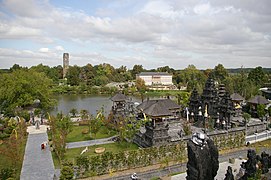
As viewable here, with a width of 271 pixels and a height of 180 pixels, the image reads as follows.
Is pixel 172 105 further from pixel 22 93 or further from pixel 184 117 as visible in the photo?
pixel 22 93

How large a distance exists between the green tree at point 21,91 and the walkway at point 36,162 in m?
10.6

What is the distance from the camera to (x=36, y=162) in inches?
612

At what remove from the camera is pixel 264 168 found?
1242 centimetres

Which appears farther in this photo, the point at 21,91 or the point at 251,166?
the point at 21,91

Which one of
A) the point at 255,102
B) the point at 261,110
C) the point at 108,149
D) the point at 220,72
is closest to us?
the point at 108,149

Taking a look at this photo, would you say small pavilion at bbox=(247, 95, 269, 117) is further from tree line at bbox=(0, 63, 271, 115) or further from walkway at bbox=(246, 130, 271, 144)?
walkway at bbox=(246, 130, 271, 144)

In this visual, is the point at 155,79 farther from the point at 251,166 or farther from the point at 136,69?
the point at 251,166

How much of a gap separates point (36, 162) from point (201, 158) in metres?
11.6

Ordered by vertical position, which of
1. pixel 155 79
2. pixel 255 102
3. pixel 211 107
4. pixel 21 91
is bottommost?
pixel 211 107

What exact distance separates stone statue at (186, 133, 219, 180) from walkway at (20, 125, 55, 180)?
8.68 m

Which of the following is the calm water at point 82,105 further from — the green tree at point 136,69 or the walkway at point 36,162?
the green tree at point 136,69

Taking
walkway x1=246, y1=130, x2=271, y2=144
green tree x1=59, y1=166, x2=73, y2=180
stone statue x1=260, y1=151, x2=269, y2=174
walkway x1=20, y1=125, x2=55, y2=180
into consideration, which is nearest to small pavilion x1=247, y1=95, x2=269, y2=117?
walkway x1=246, y1=130, x2=271, y2=144

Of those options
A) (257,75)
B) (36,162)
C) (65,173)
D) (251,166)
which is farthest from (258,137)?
(257,75)

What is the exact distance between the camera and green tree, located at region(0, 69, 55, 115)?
29281mm
